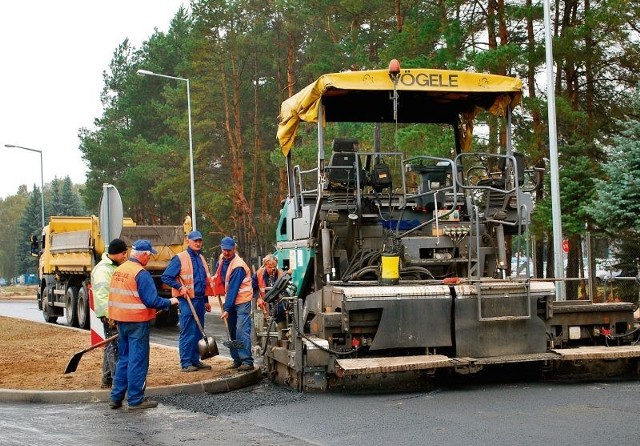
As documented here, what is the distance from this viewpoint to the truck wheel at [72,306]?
75.8 feet

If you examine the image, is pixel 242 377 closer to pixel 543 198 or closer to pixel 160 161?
pixel 543 198

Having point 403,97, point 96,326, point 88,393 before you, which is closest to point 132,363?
point 88,393

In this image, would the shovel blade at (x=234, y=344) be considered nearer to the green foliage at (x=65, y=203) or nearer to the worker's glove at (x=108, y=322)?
the worker's glove at (x=108, y=322)

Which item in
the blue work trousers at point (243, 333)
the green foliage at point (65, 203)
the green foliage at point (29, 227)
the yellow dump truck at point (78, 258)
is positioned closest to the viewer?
the blue work trousers at point (243, 333)

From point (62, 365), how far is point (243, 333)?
2940 mm

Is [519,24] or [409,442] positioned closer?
[409,442]

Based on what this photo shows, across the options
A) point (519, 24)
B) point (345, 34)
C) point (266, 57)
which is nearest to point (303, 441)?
point (519, 24)

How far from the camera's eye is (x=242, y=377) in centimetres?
1082

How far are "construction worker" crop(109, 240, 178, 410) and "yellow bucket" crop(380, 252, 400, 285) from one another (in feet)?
7.76

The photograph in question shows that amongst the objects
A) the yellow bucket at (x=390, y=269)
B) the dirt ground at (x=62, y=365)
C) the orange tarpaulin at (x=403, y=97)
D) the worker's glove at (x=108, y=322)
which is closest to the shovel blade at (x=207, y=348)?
the dirt ground at (x=62, y=365)

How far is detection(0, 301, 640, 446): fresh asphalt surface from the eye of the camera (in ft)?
24.8

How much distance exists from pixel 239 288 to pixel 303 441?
4270 mm

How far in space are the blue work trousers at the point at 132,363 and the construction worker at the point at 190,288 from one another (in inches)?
79.8

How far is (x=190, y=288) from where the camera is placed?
11672mm
